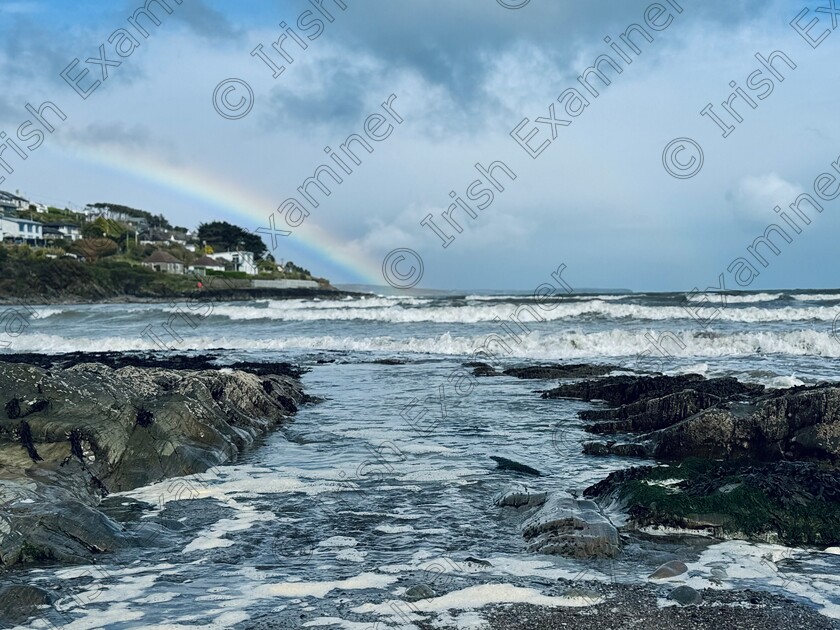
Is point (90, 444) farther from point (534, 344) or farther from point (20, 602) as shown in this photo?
point (534, 344)

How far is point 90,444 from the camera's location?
7734 millimetres

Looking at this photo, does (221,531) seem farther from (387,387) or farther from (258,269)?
(258,269)

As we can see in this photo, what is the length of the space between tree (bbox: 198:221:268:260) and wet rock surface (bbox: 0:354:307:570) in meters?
121

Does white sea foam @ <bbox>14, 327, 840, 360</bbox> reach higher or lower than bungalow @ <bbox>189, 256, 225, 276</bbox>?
lower

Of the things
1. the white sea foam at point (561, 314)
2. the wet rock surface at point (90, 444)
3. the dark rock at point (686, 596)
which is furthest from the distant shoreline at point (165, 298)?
the dark rock at point (686, 596)

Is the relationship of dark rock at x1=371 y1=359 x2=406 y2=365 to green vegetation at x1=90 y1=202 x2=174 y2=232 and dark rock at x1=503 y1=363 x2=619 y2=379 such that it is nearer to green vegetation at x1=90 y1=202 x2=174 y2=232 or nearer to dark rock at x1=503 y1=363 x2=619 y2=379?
dark rock at x1=503 y1=363 x2=619 y2=379

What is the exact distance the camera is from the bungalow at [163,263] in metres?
96.1

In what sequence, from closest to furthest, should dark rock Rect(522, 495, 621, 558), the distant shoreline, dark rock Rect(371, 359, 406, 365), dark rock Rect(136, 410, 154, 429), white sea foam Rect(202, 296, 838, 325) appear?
dark rock Rect(522, 495, 621, 558), dark rock Rect(136, 410, 154, 429), dark rock Rect(371, 359, 406, 365), white sea foam Rect(202, 296, 838, 325), the distant shoreline

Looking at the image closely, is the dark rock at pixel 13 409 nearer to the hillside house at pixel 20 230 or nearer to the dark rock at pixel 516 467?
the dark rock at pixel 516 467

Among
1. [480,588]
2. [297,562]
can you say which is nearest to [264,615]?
[297,562]

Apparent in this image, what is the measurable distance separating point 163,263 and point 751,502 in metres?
98.1

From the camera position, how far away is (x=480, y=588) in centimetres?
483

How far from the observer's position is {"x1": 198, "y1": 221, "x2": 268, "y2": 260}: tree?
127500 mm

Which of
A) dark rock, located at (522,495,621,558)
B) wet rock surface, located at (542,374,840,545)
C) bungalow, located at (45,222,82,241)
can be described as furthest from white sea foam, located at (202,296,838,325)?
bungalow, located at (45,222,82,241)
